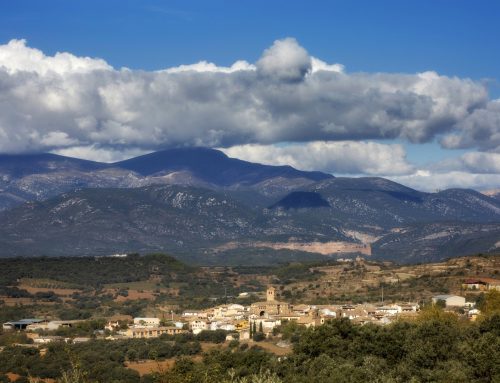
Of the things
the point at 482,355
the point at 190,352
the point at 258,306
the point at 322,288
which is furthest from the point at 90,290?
the point at 482,355

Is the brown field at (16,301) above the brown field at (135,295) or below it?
below

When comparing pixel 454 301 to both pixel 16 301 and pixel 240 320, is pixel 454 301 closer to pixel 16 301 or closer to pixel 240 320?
pixel 240 320

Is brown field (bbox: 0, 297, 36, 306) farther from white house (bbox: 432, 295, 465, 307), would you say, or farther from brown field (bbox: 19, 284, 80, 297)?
white house (bbox: 432, 295, 465, 307)

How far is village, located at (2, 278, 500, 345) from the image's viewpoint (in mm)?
114625

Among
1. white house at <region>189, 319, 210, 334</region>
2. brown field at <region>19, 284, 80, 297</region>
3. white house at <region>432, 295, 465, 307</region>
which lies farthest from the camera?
brown field at <region>19, 284, 80, 297</region>

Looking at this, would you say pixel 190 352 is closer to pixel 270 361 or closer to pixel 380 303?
pixel 270 361

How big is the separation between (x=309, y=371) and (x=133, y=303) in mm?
100313

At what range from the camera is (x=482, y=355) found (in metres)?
60.6

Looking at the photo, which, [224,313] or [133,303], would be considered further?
[133,303]

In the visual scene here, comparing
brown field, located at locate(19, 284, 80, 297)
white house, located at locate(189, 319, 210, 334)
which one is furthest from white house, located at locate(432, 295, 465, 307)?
brown field, located at locate(19, 284, 80, 297)

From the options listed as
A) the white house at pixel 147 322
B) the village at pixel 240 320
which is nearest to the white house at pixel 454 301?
the village at pixel 240 320

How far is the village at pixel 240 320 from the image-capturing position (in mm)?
114625

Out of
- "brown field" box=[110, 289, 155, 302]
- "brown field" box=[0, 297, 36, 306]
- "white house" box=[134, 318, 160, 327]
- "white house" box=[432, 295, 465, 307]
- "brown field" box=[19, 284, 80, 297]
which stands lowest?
"white house" box=[134, 318, 160, 327]

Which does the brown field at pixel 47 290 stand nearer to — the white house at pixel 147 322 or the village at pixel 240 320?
the village at pixel 240 320
